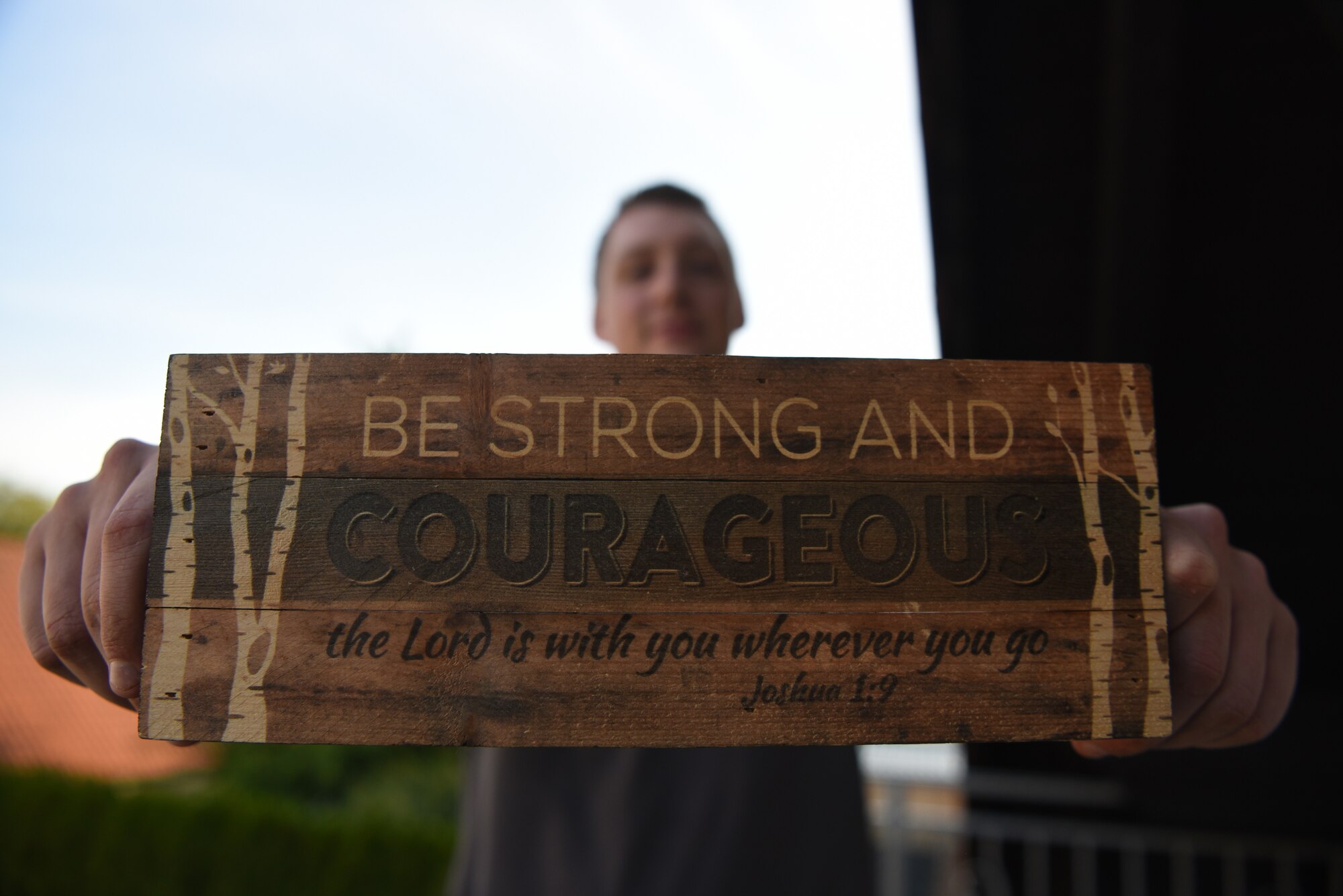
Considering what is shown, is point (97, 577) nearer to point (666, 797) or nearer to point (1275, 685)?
point (666, 797)

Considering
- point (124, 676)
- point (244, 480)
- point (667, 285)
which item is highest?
point (667, 285)

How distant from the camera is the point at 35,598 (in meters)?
0.94

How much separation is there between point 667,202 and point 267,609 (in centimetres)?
117

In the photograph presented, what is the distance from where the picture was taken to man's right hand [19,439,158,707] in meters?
0.84

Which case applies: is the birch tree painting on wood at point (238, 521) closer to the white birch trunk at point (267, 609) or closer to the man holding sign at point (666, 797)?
the white birch trunk at point (267, 609)

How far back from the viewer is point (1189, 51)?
272 cm

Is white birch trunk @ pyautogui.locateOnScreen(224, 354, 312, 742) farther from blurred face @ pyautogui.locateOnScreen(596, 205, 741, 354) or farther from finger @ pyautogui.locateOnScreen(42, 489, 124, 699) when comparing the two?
blurred face @ pyautogui.locateOnScreen(596, 205, 741, 354)

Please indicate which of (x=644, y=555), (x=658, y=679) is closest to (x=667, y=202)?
(x=644, y=555)

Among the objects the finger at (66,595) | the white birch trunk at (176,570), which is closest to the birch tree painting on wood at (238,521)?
the white birch trunk at (176,570)

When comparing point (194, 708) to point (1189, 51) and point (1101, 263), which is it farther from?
point (1189, 51)

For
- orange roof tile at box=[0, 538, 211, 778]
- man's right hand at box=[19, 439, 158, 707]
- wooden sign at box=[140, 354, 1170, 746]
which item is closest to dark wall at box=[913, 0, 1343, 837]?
wooden sign at box=[140, 354, 1170, 746]

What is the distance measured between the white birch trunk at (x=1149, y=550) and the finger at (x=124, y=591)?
1.14m

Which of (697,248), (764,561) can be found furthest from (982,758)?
(764,561)

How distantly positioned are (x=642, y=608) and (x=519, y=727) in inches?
7.3
